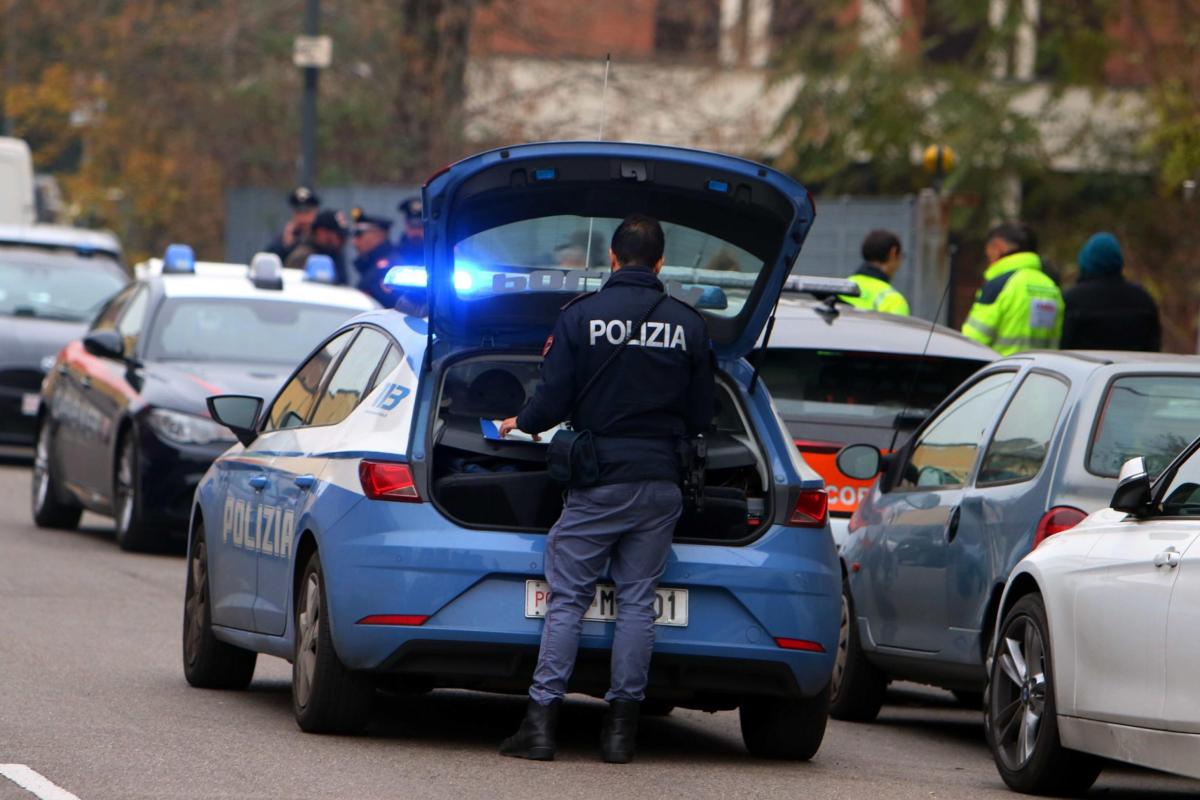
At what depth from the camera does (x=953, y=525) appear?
31.1 feet

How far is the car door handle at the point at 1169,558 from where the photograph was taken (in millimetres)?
7254

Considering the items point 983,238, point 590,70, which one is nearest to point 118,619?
point 983,238

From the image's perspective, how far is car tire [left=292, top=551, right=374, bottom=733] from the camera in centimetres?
815

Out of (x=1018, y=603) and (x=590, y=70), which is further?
(x=590, y=70)

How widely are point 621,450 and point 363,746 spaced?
4.16 feet

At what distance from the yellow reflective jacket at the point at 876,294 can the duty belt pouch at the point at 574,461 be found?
6348 mm

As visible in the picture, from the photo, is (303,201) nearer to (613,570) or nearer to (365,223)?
(365,223)

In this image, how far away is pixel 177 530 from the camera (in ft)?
48.9

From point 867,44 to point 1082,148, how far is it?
9.86 feet

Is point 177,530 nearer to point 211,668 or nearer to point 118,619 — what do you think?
point 118,619

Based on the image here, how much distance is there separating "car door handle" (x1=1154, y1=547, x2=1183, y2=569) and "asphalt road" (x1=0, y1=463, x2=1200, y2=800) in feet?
3.49

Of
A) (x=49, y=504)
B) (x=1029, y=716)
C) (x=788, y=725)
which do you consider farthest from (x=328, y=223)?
(x=1029, y=716)

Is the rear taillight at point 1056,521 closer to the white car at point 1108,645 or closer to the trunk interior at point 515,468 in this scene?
the white car at point 1108,645

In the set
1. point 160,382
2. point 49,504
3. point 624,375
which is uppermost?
point 624,375
